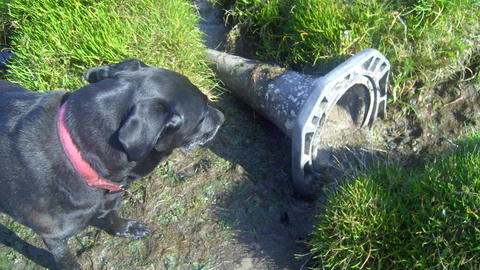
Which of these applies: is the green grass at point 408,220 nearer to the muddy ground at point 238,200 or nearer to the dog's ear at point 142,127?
the muddy ground at point 238,200

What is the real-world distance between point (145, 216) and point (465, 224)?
231 cm

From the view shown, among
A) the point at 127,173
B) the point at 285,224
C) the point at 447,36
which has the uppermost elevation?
the point at 447,36

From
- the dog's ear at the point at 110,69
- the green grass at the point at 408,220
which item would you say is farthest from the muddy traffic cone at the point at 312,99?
the dog's ear at the point at 110,69

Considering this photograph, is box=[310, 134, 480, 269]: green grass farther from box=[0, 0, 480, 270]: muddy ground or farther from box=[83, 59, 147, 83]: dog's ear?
box=[83, 59, 147, 83]: dog's ear

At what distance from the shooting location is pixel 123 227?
111 inches

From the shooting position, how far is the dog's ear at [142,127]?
6.58ft

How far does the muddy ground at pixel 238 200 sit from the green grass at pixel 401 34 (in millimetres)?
226

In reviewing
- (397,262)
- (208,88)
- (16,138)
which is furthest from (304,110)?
(16,138)

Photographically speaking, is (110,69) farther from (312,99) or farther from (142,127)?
(312,99)

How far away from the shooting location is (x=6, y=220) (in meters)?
2.99

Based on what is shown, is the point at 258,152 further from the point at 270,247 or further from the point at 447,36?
the point at 447,36

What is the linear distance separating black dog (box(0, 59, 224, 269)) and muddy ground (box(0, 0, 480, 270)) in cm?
60

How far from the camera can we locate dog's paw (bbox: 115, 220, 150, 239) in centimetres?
281

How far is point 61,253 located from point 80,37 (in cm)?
184
